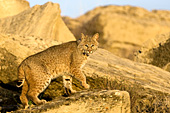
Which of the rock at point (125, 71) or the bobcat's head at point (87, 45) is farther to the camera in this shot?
the rock at point (125, 71)

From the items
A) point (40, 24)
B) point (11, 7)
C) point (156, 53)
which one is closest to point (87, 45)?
point (40, 24)

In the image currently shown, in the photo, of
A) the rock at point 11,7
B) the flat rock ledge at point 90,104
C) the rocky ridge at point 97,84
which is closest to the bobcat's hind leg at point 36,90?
the rocky ridge at point 97,84

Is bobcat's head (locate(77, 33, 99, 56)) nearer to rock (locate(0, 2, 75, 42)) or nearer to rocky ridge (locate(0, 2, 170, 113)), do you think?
rocky ridge (locate(0, 2, 170, 113))

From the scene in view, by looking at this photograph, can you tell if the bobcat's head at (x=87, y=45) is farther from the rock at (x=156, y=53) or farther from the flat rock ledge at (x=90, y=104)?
the rock at (x=156, y=53)

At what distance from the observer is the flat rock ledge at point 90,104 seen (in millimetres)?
6395

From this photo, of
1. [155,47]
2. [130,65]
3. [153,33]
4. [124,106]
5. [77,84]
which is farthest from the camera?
[153,33]

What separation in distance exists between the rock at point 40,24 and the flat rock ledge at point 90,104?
4948 millimetres

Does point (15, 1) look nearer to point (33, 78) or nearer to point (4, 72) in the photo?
point (4, 72)

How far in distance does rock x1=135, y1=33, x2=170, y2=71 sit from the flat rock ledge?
7216 mm

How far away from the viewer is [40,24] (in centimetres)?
1145

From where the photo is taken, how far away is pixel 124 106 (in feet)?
22.6

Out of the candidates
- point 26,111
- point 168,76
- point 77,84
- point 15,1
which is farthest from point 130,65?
point 15,1

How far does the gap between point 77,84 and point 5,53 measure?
2246 millimetres

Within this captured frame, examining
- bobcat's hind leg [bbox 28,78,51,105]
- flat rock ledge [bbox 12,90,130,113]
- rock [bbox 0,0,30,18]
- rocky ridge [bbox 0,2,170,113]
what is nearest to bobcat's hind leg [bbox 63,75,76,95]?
rocky ridge [bbox 0,2,170,113]
